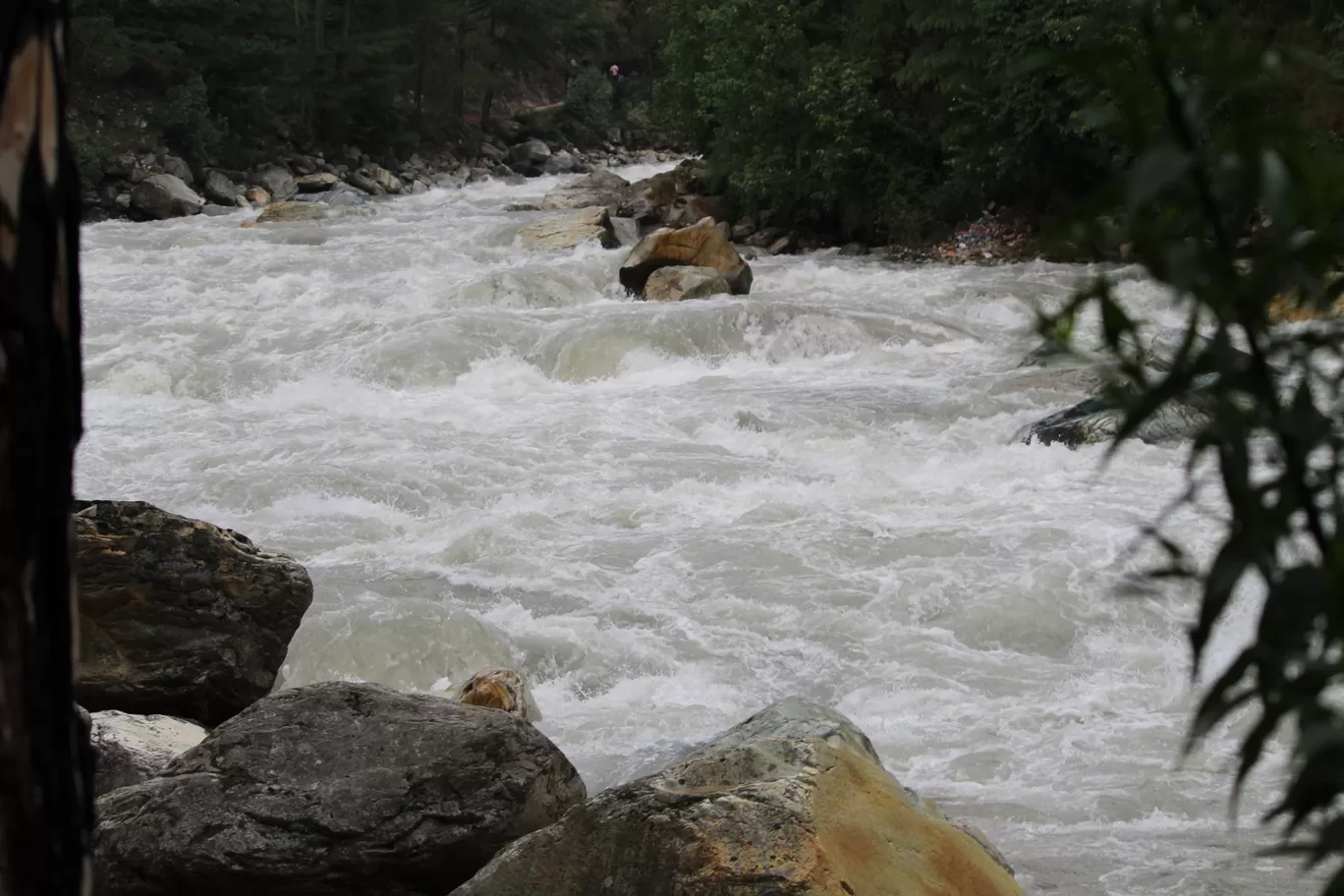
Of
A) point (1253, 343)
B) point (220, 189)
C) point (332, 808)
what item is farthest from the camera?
point (220, 189)

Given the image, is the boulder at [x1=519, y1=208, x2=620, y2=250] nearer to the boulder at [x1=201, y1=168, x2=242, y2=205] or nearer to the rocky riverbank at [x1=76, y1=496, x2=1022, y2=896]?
the boulder at [x1=201, y1=168, x2=242, y2=205]

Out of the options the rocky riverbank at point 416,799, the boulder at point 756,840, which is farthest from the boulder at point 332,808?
the boulder at point 756,840

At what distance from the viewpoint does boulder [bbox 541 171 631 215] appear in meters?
24.3

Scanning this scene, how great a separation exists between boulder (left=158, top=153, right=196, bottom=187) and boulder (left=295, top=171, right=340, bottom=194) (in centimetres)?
222

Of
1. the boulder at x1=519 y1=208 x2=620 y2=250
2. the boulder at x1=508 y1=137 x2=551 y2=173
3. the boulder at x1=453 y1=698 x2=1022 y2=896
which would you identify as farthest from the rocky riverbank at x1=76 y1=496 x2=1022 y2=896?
the boulder at x1=508 y1=137 x2=551 y2=173

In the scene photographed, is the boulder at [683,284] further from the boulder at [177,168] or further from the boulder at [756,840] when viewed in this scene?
the boulder at [177,168]

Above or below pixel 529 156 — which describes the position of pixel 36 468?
above

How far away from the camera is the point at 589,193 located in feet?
81.4

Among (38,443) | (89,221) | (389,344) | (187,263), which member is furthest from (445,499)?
(89,221)

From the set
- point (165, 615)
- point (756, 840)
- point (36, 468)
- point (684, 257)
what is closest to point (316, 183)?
point (684, 257)

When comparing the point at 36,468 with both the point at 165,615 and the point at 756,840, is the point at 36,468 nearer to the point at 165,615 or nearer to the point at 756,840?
the point at 756,840

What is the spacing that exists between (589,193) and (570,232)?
588cm

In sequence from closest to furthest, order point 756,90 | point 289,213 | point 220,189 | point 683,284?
point 683,284, point 756,90, point 289,213, point 220,189

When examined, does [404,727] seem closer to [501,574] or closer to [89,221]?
[501,574]
